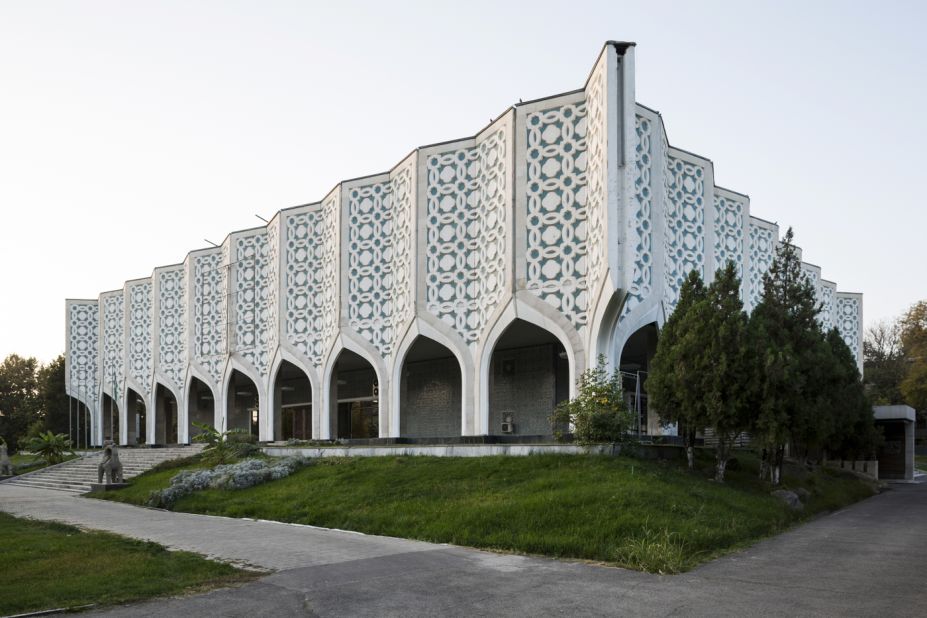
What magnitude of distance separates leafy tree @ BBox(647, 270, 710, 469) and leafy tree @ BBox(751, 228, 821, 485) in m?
1.15

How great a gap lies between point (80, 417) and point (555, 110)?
39.3m

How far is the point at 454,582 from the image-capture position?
26.2 ft

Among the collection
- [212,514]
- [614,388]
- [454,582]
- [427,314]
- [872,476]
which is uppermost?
[427,314]

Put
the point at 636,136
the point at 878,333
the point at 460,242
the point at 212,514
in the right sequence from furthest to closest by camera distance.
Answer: the point at 878,333
the point at 460,242
the point at 636,136
the point at 212,514

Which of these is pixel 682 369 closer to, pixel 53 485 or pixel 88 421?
pixel 53 485

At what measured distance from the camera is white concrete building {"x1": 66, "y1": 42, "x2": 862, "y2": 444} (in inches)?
763

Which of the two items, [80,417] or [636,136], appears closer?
[636,136]

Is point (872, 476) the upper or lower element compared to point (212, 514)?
lower

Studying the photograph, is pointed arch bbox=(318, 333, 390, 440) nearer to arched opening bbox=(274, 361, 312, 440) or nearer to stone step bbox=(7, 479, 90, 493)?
stone step bbox=(7, 479, 90, 493)

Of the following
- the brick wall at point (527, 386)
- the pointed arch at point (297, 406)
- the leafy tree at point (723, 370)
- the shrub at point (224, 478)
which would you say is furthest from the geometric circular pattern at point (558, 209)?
the pointed arch at point (297, 406)

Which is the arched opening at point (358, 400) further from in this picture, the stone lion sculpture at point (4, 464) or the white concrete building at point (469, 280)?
the stone lion sculpture at point (4, 464)

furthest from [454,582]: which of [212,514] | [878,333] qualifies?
[878,333]

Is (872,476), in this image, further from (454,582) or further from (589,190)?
(454,582)

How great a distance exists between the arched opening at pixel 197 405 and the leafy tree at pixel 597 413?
19.7 metres
